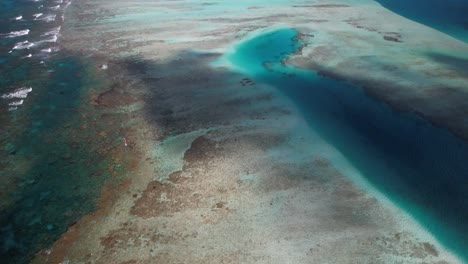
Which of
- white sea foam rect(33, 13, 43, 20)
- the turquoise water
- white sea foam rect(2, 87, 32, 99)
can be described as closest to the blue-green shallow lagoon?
white sea foam rect(2, 87, 32, 99)

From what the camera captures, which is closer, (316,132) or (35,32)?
(316,132)

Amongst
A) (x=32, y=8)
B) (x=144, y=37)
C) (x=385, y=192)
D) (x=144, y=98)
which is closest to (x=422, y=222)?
(x=385, y=192)

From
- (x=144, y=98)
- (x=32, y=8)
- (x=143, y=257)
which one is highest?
(x=32, y=8)

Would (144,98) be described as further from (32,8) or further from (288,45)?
(32,8)

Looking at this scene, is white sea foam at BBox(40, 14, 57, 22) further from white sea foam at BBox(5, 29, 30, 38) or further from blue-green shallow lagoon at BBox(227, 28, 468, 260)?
blue-green shallow lagoon at BBox(227, 28, 468, 260)

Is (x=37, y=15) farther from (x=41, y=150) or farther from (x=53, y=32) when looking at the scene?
(x=41, y=150)

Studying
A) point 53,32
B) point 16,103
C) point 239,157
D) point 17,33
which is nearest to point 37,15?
point 17,33

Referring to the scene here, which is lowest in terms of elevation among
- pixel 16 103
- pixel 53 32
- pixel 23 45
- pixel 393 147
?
pixel 393 147
